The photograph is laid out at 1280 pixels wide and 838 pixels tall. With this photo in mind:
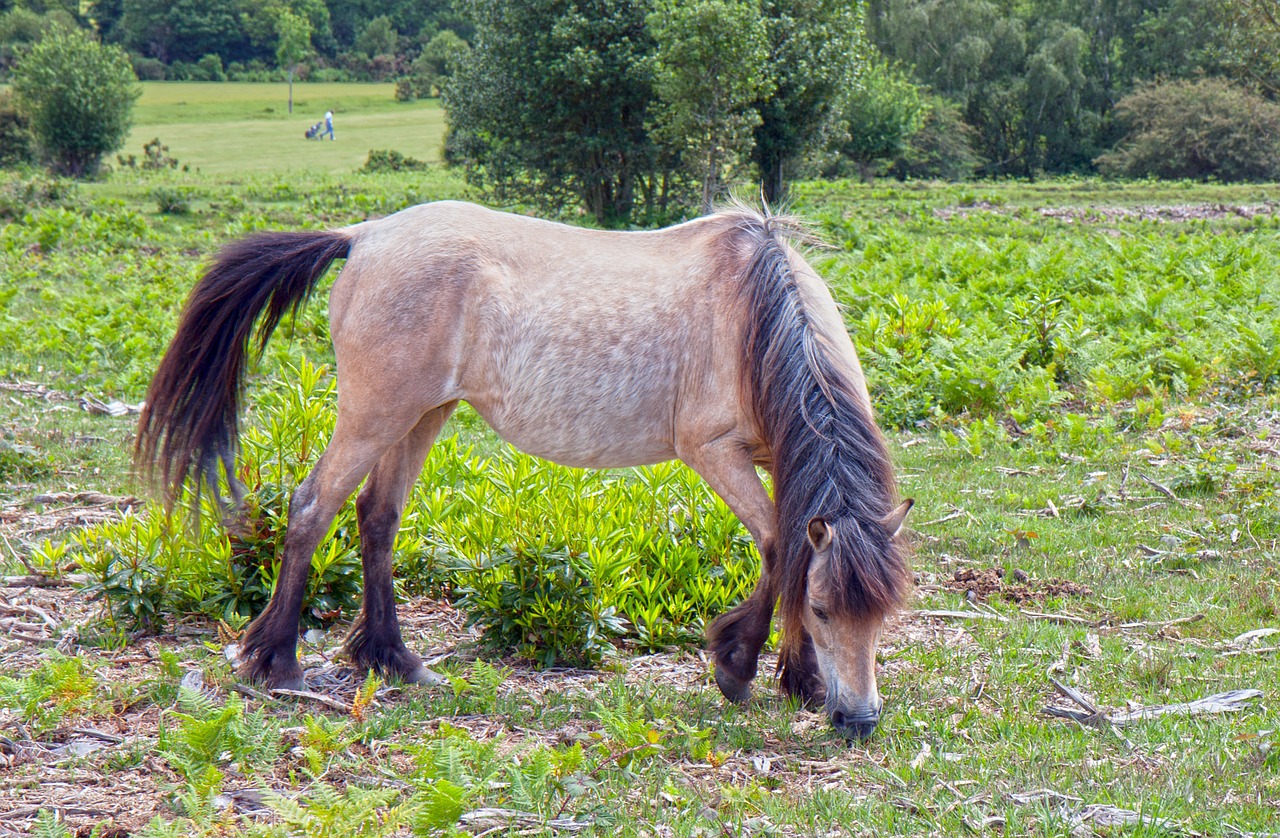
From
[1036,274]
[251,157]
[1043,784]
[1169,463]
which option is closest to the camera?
[1043,784]

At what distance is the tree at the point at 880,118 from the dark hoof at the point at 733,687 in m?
32.2

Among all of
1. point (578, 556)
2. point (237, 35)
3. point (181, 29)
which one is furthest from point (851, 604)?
point (237, 35)

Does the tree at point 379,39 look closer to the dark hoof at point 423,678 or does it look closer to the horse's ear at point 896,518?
the dark hoof at point 423,678

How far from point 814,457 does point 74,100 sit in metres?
32.6

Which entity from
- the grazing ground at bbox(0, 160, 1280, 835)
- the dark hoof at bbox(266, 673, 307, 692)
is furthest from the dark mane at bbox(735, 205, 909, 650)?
the dark hoof at bbox(266, 673, 307, 692)

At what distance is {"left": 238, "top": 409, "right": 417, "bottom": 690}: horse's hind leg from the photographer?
4.31 metres

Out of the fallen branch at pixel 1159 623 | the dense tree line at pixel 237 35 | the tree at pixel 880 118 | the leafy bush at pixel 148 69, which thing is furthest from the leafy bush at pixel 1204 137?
the leafy bush at pixel 148 69

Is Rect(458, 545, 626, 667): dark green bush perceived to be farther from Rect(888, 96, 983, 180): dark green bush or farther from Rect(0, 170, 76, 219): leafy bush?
Rect(888, 96, 983, 180): dark green bush

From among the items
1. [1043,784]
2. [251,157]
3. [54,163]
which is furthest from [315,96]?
[1043,784]

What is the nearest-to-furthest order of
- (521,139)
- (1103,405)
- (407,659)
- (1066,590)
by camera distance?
(407,659), (1066,590), (1103,405), (521,139)

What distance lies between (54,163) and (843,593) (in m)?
34.5

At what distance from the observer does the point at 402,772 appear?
11.7 feet

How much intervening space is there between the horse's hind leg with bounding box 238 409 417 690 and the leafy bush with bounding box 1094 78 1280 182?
37517 millimetres

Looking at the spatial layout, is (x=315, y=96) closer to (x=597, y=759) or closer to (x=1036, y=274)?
(x=1036, y=274)
